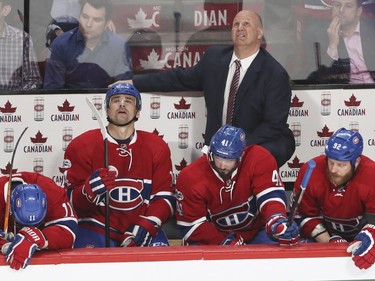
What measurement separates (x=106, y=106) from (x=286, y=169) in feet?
4.81

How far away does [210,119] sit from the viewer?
23.3ft

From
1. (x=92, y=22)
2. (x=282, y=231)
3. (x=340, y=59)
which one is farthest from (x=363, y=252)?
(x=92, y=22)

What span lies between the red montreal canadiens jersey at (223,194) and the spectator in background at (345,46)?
1226 mm

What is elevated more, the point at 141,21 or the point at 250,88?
the point at 141,21

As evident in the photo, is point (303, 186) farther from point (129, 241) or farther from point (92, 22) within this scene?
point (92, 22)

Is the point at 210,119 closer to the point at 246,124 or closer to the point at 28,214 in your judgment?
the point at 246,124

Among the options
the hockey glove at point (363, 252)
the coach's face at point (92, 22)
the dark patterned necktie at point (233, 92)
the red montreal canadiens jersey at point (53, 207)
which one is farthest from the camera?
the coach's face at point (92, 22)

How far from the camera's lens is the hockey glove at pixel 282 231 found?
5.54 meters

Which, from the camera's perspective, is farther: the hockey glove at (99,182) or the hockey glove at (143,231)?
the hockey glove at (143,231)

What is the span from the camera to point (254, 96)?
695 cm

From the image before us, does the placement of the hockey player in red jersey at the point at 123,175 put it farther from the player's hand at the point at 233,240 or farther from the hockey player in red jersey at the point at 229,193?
the player's hand at the point at 233,240

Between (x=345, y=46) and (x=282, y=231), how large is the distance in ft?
7.00

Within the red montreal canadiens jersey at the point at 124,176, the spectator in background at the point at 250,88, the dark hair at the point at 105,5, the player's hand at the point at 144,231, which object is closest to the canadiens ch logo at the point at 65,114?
the dark hair at the point at 105,5

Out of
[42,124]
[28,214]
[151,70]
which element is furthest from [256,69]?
[28,214]
